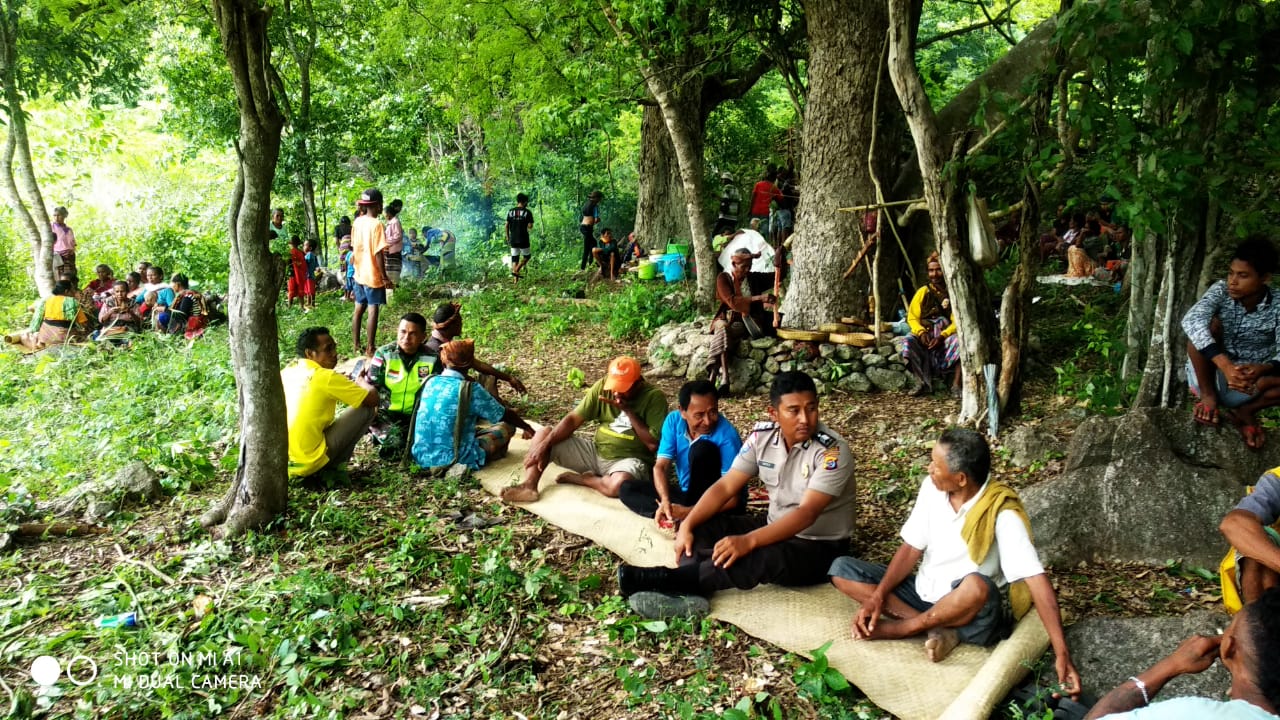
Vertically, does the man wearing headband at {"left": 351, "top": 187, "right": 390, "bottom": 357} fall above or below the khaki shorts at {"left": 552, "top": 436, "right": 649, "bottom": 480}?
above

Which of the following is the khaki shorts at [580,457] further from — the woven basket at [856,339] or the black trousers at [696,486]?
the woven basket at [856,339]

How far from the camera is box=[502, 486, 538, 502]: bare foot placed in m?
5.21

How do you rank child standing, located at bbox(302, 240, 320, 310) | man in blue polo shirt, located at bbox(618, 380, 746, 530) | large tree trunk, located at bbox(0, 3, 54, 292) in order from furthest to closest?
child standing, located at bbox(302, 240, 320, 310)
large tree trunk, located at bbox(0, 3, 54, 292)
man in blue polo shirt, located at bbox(618, 380, 746, 530)

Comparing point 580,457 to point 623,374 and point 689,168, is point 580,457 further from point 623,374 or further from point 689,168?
point 689,168

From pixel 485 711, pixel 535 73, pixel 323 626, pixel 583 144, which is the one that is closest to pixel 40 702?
pixel 323 626

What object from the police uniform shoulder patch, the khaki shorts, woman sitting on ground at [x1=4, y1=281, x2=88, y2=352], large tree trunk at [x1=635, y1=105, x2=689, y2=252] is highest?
large tree trunk at [x1=635, y1=105, x2=689, y2=252]

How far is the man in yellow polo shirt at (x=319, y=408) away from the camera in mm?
5172

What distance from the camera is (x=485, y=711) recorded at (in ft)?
10.7

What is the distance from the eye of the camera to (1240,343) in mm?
4500

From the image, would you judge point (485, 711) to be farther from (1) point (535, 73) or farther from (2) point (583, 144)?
(2) point (583, 144)

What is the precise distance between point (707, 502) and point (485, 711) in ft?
4.93

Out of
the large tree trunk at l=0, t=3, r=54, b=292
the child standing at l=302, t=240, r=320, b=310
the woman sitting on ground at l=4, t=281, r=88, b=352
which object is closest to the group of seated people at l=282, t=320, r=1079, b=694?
the woman sitting on ground at l=4, t=281, r=88, b=352

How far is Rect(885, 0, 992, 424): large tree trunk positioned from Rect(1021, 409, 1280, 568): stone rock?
1362mm

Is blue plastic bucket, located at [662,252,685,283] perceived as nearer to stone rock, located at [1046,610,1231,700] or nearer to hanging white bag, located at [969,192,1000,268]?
hanging white bag, located at [969,192,1000,268]
